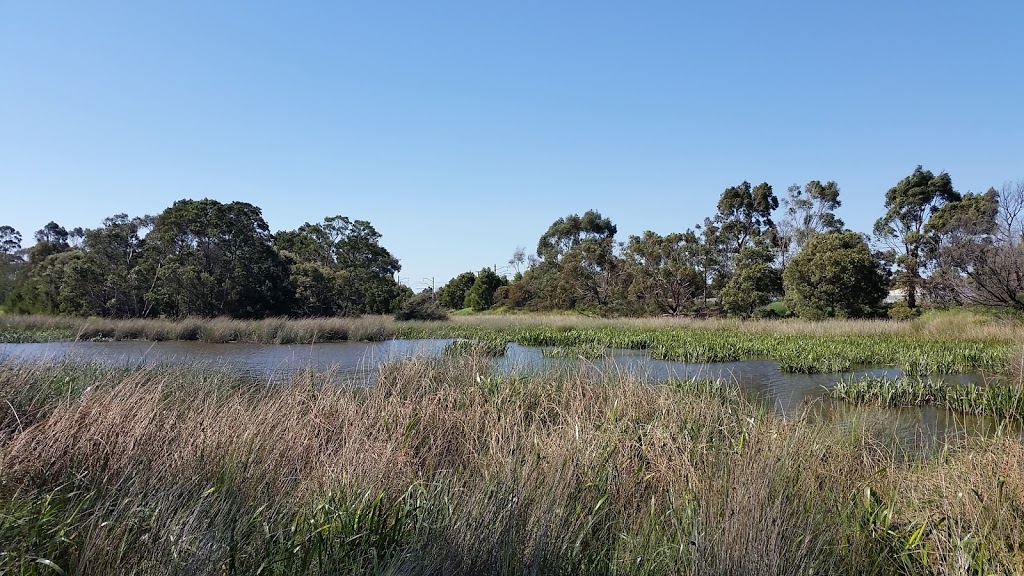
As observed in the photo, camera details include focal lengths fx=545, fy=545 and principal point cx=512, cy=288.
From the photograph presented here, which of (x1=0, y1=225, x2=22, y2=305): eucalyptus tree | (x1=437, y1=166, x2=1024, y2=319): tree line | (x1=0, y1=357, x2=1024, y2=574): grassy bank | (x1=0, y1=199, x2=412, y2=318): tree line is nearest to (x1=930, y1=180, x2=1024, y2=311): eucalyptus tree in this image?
(x1=437, y1=166, x2=1024, y2=319): tree line

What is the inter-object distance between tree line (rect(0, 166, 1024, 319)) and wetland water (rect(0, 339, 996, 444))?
36.7 ft

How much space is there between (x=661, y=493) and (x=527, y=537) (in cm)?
132

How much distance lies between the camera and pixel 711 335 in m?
20.7

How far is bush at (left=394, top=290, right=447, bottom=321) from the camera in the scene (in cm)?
3322

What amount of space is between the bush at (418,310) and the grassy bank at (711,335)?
18.1ft

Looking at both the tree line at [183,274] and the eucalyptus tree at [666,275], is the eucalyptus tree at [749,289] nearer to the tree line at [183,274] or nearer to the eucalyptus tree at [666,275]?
the eucalyptus tree at [666,275]

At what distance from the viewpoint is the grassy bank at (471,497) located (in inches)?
90.8

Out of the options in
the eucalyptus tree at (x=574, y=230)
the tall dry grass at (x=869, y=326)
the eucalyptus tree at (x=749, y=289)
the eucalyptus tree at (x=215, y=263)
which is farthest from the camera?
the eucalyptus tree at (x=574, y=230)

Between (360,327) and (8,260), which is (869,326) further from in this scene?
(8,260)

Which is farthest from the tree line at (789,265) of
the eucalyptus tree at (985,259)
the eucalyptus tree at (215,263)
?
the eucalyptus tree at (215,263)

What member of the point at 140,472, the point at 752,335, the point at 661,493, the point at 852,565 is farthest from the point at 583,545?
the point at 752,335

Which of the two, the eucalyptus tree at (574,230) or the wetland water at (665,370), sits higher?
the eucalyptus tree at (574,230)

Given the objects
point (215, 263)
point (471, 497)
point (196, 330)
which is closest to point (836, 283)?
point (471, 497)

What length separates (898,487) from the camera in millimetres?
3408
